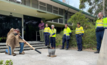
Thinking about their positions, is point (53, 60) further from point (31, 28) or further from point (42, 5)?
point (42, 5)

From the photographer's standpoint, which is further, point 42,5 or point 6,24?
point 42,5

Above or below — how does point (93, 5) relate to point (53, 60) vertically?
above

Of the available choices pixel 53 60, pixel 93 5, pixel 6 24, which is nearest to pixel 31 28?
pixel 6 24

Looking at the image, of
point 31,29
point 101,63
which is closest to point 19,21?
point 31,29

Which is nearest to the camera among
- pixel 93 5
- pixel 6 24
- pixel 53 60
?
pixel 53 60

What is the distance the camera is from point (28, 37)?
1010 centimetres

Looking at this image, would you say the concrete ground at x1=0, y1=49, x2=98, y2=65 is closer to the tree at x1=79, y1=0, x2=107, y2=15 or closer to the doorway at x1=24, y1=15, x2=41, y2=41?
the doorway at x1=24, y1=15, x2=41, y2=41

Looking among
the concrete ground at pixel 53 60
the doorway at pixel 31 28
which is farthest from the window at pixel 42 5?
the concrete ground at pixel 53 60

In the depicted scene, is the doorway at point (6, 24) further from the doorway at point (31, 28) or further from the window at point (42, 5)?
the window at point (42, 5)

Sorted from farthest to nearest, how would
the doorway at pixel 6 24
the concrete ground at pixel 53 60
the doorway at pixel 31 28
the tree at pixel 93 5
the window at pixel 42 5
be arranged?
the tree at pixel 93 5 → the window at pixel 42 5 → the doorway at pixel 31 28 → the doorway at pixel 6 24 → the concrete ground at pixel 53 60

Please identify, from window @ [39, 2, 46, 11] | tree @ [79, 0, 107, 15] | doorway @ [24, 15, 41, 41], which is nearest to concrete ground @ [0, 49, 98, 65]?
doorway @ [24, 15, 41, 41]

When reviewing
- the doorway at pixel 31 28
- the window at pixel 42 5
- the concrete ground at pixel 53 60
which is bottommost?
the concrete ground at pixel 53 60

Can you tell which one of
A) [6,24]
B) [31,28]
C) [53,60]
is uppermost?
[6,24]

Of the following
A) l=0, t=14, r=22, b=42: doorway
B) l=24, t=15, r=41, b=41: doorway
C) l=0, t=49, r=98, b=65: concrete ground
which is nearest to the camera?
l=0, t=49, r=98, b=65: concrete ground
